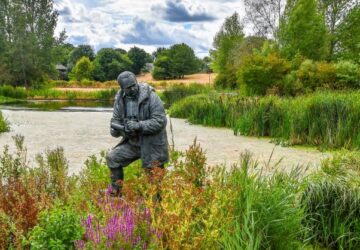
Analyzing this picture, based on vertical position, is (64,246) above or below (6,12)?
below

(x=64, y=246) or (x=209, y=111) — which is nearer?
(x=64, y=246)

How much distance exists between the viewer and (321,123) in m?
9.98

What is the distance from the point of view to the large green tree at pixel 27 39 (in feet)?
128

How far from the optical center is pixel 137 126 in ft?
13.1

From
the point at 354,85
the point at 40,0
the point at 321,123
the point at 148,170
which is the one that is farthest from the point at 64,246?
the point at 40,0

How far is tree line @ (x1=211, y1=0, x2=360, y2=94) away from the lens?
2097 centimetres

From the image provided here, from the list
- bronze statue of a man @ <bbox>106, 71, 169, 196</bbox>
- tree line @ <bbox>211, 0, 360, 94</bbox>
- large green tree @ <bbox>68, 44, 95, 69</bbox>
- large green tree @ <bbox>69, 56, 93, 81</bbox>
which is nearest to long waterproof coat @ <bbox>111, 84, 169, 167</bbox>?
bronze statue of a man @ <bbox>106, 71, 169, 196</bbox>

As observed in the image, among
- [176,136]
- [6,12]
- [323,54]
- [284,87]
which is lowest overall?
[176,136]

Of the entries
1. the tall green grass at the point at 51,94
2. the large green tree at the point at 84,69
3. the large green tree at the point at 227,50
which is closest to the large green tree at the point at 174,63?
the large green tree at the point at 227,50

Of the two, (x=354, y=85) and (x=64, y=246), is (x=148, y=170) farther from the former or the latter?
(x=354, y=85)

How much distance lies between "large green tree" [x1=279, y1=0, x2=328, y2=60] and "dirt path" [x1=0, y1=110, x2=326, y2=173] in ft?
52.4

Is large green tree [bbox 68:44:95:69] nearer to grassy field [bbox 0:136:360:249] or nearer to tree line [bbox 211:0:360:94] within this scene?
tree line [bbox 211:0:360:94]

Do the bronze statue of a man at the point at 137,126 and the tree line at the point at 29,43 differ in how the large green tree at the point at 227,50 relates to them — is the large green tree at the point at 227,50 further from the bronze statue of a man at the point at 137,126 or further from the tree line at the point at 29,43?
the bronze statue of a man at the point at 137,126

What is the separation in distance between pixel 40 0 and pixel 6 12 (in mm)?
4938
